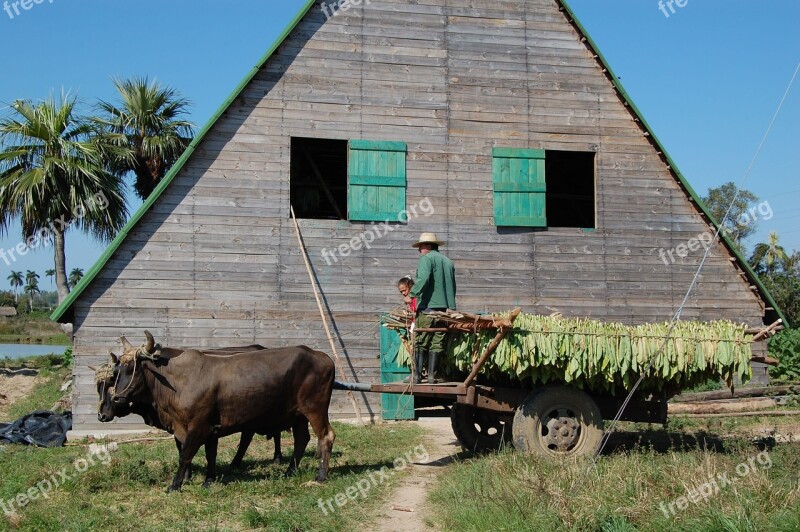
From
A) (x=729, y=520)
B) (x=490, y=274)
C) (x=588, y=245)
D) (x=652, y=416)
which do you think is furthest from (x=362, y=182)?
(x=729, y=520)

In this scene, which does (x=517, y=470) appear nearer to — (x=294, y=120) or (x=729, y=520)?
(x=729, y=520)

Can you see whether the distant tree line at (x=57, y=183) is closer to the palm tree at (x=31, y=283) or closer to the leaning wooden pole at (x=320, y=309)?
the leaning wooden pole at (x=320, y=309)

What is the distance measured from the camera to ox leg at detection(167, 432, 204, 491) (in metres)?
9.19

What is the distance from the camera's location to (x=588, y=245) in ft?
53.7

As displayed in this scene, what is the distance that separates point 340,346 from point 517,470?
7.50m

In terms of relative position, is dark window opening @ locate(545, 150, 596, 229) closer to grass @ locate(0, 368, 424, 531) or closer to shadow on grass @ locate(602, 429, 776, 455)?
shadow on grass @ locate(602, 429, 776, 455)

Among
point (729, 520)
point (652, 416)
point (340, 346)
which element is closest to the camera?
point (729, 520)

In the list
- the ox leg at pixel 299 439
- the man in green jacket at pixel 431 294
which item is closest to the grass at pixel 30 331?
the ox leg at pixel 299 439

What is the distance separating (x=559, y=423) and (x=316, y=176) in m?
12.0

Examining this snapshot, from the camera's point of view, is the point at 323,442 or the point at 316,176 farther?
the point at 316,176

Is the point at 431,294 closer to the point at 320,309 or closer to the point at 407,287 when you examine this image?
the point at 407,287

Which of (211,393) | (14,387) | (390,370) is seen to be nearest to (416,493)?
(211,393)

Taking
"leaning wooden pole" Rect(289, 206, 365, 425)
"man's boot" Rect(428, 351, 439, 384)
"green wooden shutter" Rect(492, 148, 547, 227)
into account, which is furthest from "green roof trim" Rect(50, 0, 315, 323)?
"man's boot" Rect(428, 351, 439, 384)

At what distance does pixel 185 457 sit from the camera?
9258mm
